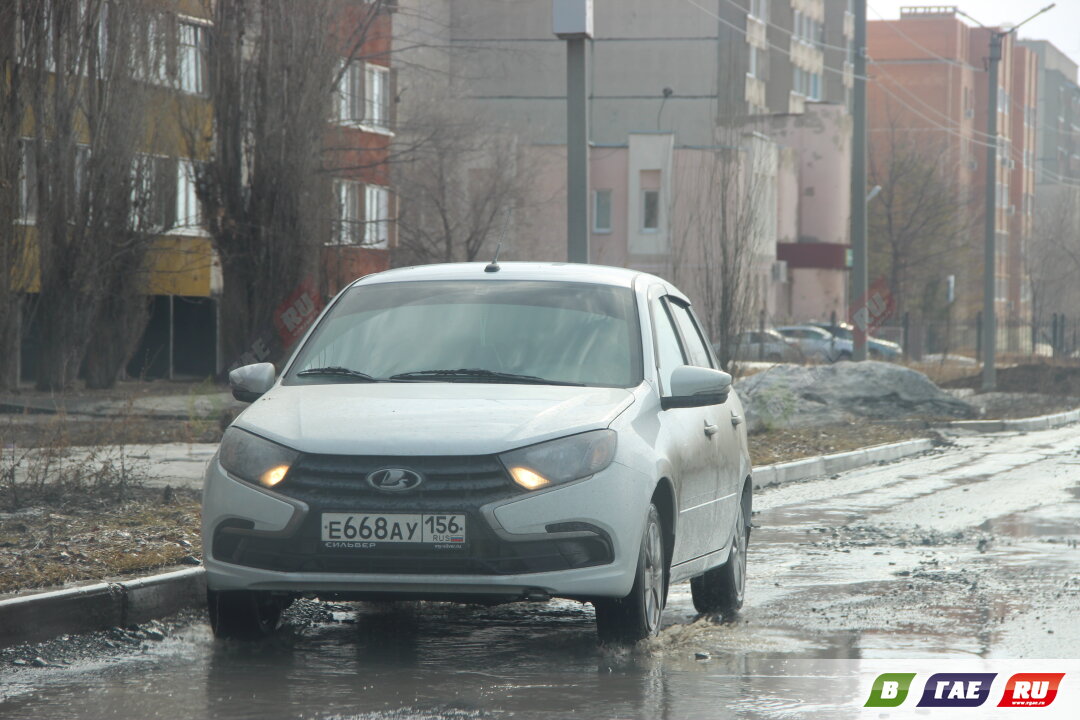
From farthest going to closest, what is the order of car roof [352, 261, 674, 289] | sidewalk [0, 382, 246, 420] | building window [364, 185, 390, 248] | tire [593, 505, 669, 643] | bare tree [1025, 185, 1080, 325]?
bare tree [1025, 185, 1080, 325]
building window [364, 185, 390, 248]
sidewalk [0, 382, 246, 420]
car roof [352, 261, 674, 289]
tire [593, 505, 669, 643]

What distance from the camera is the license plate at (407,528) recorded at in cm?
634

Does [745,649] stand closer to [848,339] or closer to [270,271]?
[270,271]

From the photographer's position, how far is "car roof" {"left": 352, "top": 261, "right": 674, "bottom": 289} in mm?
7836

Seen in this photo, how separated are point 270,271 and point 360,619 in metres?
21.2

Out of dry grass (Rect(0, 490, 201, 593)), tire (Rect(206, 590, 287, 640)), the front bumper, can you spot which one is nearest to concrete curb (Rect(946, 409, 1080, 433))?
dry grass (Rect(0, 490, 201, 593))

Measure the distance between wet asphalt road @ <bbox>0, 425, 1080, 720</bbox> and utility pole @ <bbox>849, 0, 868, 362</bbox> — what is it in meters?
18.1

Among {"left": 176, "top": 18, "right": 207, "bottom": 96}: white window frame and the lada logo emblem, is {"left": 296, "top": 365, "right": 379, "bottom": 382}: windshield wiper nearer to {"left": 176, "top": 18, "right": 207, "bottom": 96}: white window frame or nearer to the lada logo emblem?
the lada logo emblem

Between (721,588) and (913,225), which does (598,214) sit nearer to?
(913,225)

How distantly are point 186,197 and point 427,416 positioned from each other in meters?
29.9

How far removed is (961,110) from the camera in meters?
98.8

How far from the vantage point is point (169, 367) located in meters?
37.7

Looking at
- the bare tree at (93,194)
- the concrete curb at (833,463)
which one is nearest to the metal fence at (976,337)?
the bare tree at (93,194)

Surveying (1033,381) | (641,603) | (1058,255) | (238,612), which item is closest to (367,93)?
(1033,381)

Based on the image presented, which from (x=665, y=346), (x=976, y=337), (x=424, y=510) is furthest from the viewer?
(x=976, y=337)
